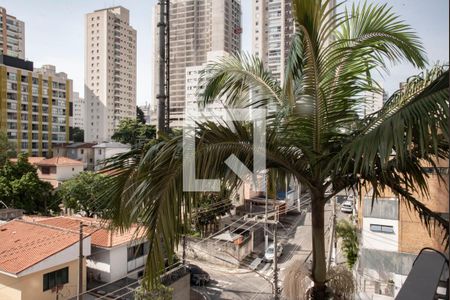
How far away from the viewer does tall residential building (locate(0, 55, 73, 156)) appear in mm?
16234

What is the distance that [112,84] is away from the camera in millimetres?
12258

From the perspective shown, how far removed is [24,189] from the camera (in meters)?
8.30

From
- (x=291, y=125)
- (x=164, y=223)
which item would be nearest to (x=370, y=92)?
(x=291, y=125)

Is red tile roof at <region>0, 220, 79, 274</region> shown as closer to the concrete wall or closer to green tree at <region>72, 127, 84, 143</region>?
the concrete wall

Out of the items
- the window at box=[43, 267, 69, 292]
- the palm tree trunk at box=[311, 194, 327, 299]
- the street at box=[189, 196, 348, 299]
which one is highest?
the palm tree trunk at box=[311, 194, 327, 299]

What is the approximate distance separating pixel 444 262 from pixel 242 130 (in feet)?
2.27

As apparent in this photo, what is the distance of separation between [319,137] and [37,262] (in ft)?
13.5

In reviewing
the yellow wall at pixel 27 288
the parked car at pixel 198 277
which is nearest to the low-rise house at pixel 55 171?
the parked car at pixel 198 277

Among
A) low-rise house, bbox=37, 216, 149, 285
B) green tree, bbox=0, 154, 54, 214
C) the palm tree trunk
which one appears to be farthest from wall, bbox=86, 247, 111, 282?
the palm tree trunk

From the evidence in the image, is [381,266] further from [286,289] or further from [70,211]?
[70,211]

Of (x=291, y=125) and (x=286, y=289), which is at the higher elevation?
(x=291, y=125)

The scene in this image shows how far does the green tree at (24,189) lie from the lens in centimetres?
816

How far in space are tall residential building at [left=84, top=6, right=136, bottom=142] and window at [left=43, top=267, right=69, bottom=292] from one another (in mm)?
3808

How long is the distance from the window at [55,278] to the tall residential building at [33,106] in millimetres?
12922
